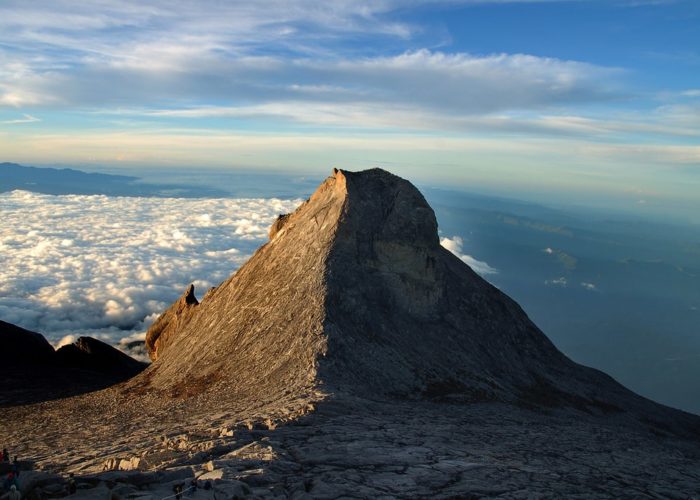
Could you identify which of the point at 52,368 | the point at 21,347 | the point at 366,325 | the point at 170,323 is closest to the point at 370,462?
the point at 366,325

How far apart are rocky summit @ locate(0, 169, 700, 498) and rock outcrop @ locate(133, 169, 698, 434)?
0.19 metres

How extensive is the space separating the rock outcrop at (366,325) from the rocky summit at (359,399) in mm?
186

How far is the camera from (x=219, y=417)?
32.1 meters

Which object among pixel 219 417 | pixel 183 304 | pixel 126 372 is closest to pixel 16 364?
pixel 126 372

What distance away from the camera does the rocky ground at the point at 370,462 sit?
62.7 feet

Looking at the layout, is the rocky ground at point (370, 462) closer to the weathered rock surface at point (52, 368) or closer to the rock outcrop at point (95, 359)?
the weathered rock surface at point (52, 368)

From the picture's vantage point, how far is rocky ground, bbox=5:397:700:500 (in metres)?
19.1

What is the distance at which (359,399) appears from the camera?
35812mm

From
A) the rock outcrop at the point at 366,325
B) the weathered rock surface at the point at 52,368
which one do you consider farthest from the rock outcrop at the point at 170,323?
the weathered rock surface at the point at 52,368

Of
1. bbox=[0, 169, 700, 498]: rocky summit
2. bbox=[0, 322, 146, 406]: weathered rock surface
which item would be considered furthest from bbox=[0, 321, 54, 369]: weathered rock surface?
bbox=[0, 169, 700, 498]: rocky summit

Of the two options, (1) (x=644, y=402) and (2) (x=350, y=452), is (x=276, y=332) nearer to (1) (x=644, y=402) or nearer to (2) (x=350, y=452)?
(2) (x=350, y=452)

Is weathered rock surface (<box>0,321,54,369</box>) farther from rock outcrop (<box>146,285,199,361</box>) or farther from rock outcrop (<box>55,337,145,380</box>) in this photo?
rock outcrop (<box>146,285,199,361</box>)

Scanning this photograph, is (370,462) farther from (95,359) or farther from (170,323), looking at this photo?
(95,359)

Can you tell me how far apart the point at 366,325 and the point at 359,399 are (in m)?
12.0
